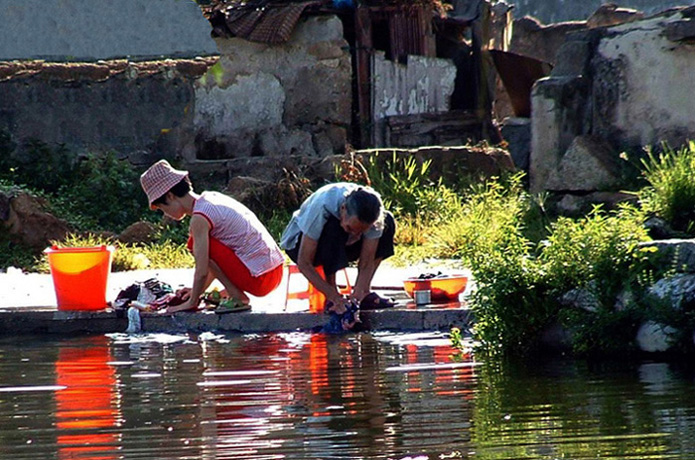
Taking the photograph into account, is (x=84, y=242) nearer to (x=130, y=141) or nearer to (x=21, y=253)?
(x=21, y=253)

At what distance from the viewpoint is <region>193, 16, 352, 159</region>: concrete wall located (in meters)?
18.4

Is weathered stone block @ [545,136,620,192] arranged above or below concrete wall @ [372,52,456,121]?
below

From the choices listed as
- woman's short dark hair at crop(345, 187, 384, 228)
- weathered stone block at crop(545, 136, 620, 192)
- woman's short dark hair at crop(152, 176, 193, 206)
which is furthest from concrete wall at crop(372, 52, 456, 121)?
woman's short dark hair at crop(345, 187, 384, 228)

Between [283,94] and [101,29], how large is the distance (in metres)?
2.99

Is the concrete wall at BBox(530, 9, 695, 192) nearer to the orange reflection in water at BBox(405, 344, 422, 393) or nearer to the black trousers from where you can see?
the black trousers

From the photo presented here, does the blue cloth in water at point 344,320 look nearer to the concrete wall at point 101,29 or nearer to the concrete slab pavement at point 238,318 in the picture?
the concrete slab pavement at point 238,318

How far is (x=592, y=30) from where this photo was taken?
14203 mm

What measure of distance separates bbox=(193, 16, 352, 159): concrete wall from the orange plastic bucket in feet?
29.2

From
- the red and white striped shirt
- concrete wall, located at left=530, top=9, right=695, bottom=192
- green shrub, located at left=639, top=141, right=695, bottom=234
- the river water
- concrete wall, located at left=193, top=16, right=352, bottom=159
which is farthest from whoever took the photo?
concrete wall, located at left=193, top=16, right=352, bottom=159

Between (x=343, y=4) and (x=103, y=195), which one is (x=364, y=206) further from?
(x=343, y=4)

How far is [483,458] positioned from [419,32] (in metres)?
15.0

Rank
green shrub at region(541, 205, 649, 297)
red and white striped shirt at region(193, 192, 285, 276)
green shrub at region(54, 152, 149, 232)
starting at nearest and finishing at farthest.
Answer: green shrub at region(541, 205, 649, 297) < red and white striped shirt at region(193, 192, 285, 276) < green shrub at region(54, 152, 149, 232)

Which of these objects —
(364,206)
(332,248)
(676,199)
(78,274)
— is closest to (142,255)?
(78,274)

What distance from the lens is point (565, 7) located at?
29906mm
